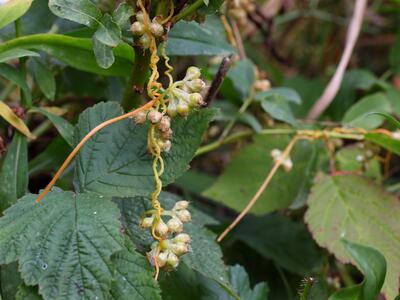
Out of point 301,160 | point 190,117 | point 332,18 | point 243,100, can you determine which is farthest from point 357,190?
point 332,18

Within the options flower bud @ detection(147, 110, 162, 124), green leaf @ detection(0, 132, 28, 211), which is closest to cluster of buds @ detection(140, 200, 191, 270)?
flower bud @ detection(147, 110, 162, 124)

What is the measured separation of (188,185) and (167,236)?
608 millimetres

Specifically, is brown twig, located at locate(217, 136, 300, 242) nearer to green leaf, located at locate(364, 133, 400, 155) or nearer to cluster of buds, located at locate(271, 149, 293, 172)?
cluster of buds, located at locate(271, 149, 293, 172)

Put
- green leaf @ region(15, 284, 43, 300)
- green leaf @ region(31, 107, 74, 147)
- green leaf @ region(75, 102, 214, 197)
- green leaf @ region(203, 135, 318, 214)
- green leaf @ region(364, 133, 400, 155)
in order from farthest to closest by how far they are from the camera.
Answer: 1. green leaf @ region(203, 135, 318, 214)
2. green leaf @ region(364, 133, 400, 155)
3. green leaf @ region(31, 107, 74, 147)
4. green leaf @ region(75, 102, 214, 197)
5. green leaf @ region(15, 284, 43, 300)

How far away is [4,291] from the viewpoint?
728 mm

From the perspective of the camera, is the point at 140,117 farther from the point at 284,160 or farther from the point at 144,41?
the point at 284,160

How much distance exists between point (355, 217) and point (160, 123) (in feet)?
1.52

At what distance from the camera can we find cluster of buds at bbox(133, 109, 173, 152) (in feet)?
2.22

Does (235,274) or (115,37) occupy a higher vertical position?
(115,37)

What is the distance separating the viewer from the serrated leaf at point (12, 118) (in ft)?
2.67

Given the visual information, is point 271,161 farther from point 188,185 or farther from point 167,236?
point 167,236

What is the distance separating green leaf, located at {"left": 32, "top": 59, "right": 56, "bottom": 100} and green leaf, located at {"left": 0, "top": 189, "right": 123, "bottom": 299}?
25 cm

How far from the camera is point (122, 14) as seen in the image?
706 millimetres

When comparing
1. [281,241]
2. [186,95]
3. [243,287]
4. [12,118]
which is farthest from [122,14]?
[281,241]
